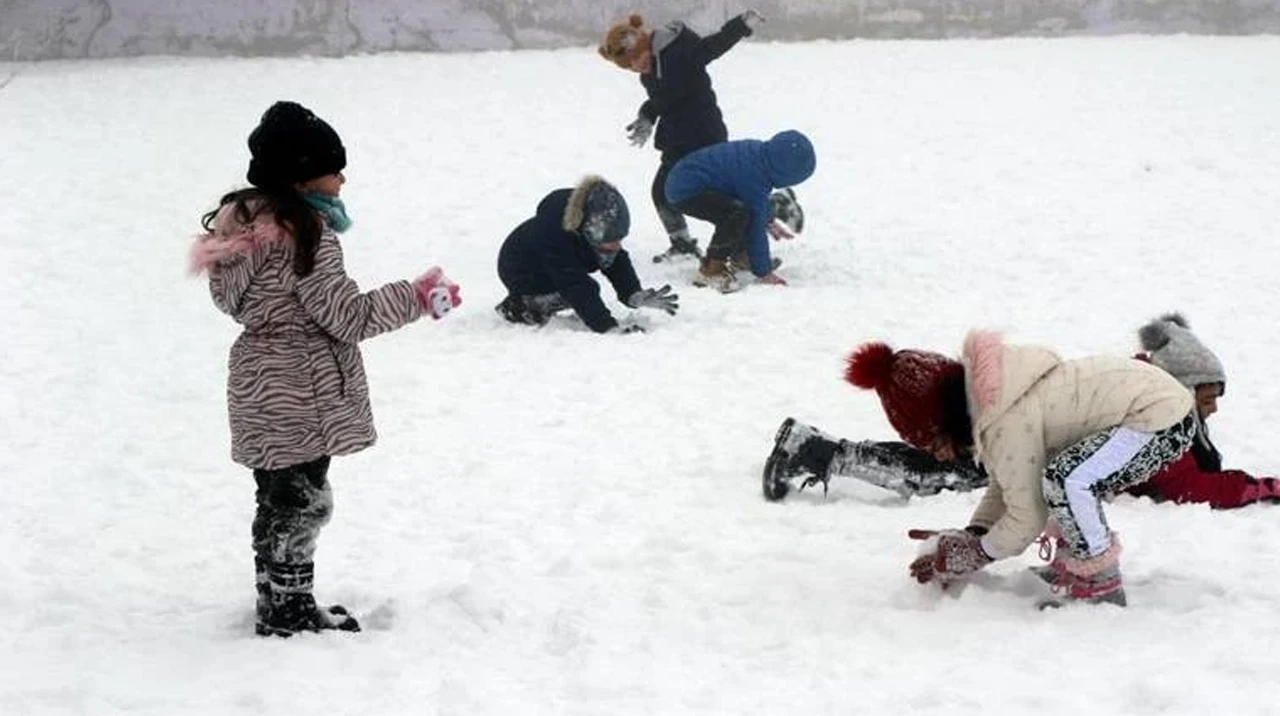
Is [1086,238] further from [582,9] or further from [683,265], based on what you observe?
[582,9]

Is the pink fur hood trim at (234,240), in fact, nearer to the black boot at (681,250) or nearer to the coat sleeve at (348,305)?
the coat sleeve at (348,305)

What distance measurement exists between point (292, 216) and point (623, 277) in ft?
14.4

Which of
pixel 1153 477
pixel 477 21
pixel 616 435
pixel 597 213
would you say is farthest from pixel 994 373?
pixel 477 21

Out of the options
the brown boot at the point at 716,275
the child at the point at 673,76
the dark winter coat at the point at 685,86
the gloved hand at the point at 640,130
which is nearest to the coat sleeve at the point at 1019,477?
the brown boot at the point at 716,275

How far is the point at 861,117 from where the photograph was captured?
1525 centimetres

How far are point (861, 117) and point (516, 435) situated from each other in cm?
983

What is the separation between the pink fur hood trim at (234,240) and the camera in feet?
12.2

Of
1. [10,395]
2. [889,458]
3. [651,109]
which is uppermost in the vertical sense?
[651,109]

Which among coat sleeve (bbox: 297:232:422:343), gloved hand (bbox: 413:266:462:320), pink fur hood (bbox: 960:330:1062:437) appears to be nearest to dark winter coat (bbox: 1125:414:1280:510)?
pink fur hood (bbox: 960:330:1062:437)

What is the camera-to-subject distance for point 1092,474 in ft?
12.9

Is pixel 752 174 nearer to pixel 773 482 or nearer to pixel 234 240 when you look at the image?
pixel 773 482

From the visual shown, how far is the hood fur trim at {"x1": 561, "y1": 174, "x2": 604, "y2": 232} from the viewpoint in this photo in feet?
25.2

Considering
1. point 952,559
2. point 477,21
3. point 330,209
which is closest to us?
point 330,209

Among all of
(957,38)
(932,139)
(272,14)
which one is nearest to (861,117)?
(932,139)
